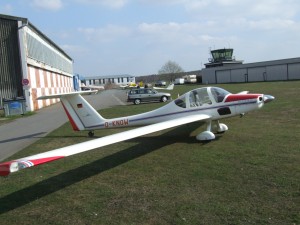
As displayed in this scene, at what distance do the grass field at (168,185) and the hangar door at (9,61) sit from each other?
63.2ft

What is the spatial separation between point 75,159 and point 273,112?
10696 mm

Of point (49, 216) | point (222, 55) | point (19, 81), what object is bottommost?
point (49, 216)

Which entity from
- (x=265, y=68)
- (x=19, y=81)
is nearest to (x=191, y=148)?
(x=19, y=81)

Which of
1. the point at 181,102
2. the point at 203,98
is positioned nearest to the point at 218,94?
the point at 203,98

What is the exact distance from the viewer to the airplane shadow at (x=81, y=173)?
6207 millimetres

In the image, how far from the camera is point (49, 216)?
5406 millimetres

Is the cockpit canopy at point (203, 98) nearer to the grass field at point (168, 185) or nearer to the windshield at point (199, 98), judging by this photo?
the windshield at point (199, 98)

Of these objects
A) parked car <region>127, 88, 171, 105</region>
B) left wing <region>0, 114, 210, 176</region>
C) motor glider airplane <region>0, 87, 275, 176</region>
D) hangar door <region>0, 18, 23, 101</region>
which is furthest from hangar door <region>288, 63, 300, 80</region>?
left wing <region>0, 114, 210, 176</region>

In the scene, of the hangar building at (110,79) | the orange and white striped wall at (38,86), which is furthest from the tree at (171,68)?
the orange and white striped wall at (38,86)

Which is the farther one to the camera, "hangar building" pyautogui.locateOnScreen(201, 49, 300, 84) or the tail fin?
"hangar building" pyautogui.locateOnScreen(201, 49, 300, 84)

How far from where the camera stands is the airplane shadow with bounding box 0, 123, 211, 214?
6207 mm

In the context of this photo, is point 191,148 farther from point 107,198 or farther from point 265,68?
point 265,68

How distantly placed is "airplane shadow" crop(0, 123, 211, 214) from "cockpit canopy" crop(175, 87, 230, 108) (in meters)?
1.17

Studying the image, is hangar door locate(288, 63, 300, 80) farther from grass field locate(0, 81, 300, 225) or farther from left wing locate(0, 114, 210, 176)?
left wing locate(0, 114, 210, 176)
